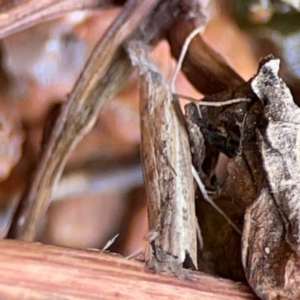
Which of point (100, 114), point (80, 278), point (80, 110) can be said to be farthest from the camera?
point (100, 114)

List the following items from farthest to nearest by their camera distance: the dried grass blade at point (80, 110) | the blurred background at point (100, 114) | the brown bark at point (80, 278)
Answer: the blurred background at point (100, 114) < the dried grass blade at point (80, 110) < the brown bark at point (80, 278)

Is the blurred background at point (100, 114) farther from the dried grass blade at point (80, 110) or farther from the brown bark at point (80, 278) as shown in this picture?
the brown bark at point (80, 278)

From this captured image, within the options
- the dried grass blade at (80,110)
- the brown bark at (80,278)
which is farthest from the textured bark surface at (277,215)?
the dried grass blade at (80,110)

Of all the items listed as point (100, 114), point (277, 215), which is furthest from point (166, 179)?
point (100, 114)

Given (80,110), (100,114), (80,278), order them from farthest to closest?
(100,114)
(80,110)
(80,278)

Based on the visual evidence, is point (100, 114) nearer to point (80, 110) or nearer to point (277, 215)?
point (80, 110)

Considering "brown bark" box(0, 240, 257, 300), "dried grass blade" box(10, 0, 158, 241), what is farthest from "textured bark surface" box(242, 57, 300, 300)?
"dried grass blade" box(10, 0, 158, 241)

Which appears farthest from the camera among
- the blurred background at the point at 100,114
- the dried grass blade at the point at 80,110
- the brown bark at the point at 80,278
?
the blurred background at the point at 100,114

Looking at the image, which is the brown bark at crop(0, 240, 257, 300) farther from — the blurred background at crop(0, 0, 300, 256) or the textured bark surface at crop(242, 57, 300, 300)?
the blurred background at crop(0, 0, 300, 256)

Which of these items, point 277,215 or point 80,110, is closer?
point 277,215

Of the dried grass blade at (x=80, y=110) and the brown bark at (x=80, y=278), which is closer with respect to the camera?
the brown bark at (x=80, y=278)
